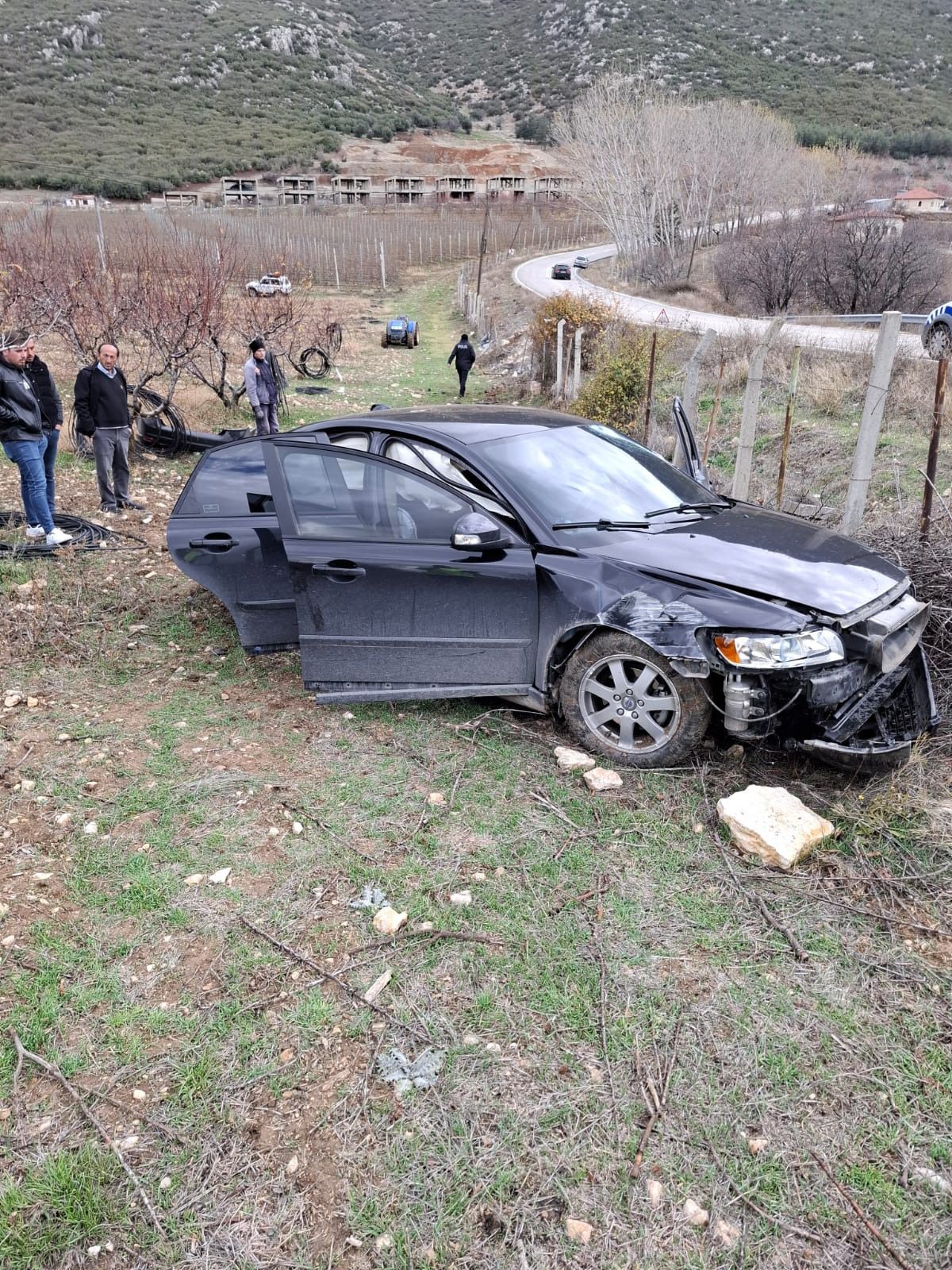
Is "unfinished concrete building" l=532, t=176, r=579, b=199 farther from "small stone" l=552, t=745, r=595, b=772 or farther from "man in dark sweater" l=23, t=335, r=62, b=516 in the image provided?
"small stone" l=552, t=745, r=595, b=772

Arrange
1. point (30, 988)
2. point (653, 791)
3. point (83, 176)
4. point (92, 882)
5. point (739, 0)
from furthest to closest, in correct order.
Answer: point (739, 0)
point (83, 176)
point (653, 791)
point (92, 882)
point (30, 988)

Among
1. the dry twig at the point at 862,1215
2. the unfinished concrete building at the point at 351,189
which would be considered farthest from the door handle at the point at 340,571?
Result: the unfinished concrete building at the point at 351,189

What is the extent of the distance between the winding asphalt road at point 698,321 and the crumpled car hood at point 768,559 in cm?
462

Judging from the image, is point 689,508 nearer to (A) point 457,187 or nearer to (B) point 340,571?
(B) point 340,571

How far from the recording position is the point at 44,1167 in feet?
6.75

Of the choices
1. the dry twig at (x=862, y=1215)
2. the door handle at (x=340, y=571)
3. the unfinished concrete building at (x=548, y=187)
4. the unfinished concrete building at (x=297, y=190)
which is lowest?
the dry twig at (x=862, y=1215)

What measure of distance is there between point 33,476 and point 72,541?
596 mm

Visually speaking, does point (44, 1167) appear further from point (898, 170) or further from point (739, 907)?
point (898, 170)

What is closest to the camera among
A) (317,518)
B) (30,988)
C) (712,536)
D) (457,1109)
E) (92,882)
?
(457,1109)

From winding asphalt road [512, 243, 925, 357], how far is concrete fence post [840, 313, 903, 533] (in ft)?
9.33

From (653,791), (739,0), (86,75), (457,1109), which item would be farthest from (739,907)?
(739,0)

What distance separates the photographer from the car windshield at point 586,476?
13.0 ft

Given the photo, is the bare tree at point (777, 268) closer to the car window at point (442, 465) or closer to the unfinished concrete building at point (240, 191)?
the car window at point (442, 465)

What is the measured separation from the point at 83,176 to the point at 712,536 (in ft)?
177
